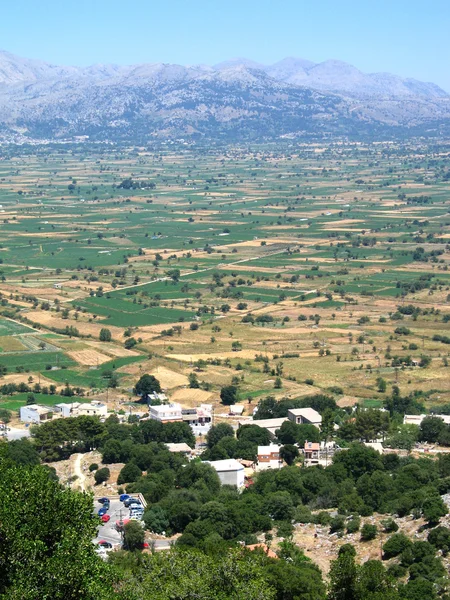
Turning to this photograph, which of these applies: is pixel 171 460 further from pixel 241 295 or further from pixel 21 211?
pixel 21 211

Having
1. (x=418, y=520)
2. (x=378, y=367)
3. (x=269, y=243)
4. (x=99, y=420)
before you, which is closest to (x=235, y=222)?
(x=269, y=243)

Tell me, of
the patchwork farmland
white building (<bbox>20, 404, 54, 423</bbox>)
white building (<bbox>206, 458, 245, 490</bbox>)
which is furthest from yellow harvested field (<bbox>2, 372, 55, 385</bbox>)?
white building (<bbox>206, 458, 245, 490</bbox>)

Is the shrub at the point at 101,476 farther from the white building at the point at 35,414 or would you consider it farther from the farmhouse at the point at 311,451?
the white building at the point at 35,414

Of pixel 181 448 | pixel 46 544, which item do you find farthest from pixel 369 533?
pixel 181 448

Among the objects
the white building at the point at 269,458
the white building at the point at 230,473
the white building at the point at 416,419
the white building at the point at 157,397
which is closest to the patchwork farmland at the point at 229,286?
the white building at the point at 157,397

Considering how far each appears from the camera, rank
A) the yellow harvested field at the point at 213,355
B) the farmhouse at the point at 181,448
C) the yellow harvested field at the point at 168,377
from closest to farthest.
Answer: the farmhouse at the point at 181,448, the yellow harvested field at the point at 168,377, the yellow harvested field at the point at 213,355

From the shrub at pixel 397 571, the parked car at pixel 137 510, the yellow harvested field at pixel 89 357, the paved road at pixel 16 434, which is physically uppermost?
the shrub at pixel 397 571

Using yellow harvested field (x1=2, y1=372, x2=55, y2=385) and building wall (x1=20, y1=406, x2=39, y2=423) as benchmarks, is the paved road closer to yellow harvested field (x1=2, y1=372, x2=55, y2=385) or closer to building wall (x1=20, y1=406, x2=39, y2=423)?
building wall (x1=20, y1=406, x2=39, y2=423)
